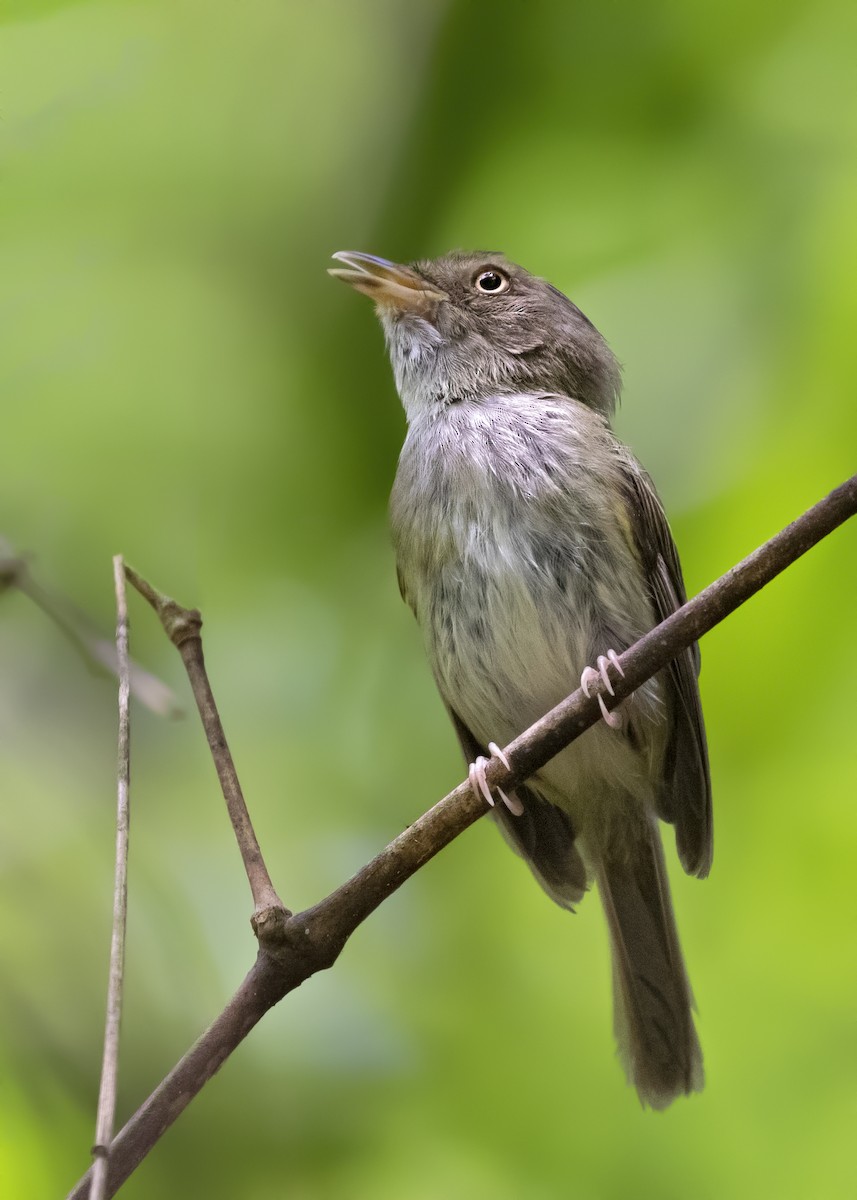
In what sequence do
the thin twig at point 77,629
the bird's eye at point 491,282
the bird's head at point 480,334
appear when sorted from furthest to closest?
1. the bird's eye at point 491,282
2. the bird's head at point 480,334
3. the thin twig at point 77,629

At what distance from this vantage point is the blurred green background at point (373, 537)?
3184 millimetres

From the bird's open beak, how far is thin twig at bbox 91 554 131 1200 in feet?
5.53

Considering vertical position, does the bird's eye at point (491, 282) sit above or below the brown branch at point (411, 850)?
above

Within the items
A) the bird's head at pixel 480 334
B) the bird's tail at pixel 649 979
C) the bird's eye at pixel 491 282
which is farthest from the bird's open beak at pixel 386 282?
the bird's tail at pixel 649 979

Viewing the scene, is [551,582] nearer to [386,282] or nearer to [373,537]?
[373,537]

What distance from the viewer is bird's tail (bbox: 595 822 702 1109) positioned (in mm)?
3387

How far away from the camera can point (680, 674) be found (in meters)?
3.45

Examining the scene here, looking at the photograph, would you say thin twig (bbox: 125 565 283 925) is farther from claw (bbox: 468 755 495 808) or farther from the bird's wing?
the bird's wing

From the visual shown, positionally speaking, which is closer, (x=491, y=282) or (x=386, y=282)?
(x=386, y=282)

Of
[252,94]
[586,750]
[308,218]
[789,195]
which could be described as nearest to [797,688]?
[586,750]

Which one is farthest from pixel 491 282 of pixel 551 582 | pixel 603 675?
pixel 603 675

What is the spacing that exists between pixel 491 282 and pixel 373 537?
904 mm

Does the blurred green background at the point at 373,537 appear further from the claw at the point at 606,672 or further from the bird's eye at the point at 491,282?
the claw at the point at 606,672

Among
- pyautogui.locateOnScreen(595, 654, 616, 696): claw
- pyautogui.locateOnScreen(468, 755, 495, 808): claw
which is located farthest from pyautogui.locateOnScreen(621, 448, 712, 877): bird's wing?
pyautogui.locateOnScreen(468, 755, 495, 808): claw
